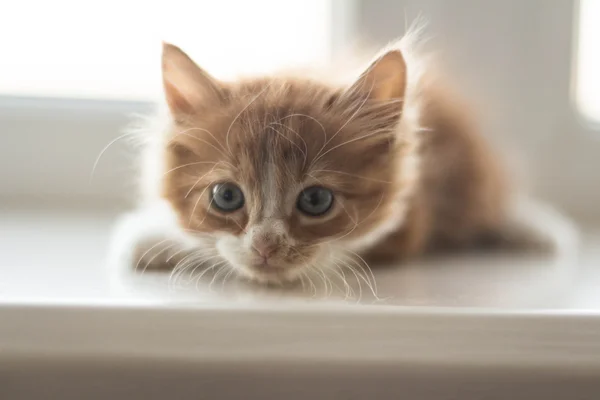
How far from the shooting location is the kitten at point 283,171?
80cm

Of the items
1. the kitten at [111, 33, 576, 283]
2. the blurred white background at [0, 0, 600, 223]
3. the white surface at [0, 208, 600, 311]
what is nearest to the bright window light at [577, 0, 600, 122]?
the blurred white background at [0, 0, 600, 223]

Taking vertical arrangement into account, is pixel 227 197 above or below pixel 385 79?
below

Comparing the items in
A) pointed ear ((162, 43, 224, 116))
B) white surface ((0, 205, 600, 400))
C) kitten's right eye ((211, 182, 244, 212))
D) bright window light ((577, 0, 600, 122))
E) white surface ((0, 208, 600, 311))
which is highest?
bright window light ((577, 0, 600, 122))

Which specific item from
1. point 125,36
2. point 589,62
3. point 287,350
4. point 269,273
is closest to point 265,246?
point 269,273

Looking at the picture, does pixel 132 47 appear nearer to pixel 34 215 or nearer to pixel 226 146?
pixel 34 215

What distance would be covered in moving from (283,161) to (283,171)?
1cm

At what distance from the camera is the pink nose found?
2.54 ft

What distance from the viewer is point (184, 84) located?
0.86 metres

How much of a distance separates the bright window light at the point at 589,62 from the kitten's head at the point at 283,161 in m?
0.59

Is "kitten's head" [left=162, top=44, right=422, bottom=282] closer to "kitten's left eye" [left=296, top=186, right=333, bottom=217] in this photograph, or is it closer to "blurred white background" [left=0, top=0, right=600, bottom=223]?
"kitten's left eye" [left=296, top=186, right=333, bottom=217]

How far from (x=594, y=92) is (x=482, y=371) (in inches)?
35.7

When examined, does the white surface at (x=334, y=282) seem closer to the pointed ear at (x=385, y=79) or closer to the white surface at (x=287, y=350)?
the white surface at (x=287, y=350)

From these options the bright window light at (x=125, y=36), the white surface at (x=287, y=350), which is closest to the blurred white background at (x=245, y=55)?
the bright window light at (x=125, y=36)

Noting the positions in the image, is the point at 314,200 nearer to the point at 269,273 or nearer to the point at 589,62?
the point at 269,273
